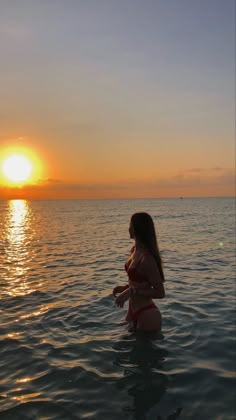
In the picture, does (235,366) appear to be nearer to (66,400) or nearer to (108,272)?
(66,400)

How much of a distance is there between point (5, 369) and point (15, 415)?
1.63 metres

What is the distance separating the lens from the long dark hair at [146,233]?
684 centimetres

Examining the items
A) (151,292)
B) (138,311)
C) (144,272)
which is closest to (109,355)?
(138,311)

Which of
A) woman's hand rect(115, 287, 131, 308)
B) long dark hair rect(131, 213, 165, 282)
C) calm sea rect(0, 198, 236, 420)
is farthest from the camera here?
woman's hand rect(115, 287, 131, 308)

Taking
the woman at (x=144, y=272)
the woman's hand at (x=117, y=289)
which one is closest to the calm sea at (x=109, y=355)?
the woman at (x=144, y=272)

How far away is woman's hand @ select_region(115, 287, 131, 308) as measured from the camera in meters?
7.30

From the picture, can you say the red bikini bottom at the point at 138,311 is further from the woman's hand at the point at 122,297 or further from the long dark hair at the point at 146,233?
the long dark hair at the point at 146,233

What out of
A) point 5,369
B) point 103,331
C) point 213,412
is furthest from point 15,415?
point 103,331

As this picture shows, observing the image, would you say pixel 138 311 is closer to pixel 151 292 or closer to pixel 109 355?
pixel 151 292

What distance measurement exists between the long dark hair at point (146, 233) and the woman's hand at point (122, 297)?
907mm

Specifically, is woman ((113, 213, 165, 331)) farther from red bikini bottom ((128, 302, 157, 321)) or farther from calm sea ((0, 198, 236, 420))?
calm sea ((0, 198, 236, 420))

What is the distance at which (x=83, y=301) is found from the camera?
12.1 meters

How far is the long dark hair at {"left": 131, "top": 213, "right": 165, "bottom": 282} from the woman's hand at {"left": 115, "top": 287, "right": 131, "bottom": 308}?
91cm

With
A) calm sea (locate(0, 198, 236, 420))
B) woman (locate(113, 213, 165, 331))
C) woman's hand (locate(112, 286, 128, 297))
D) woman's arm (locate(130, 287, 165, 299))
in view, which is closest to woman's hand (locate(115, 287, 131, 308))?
woman (locate(113, 213, 165, 331))
